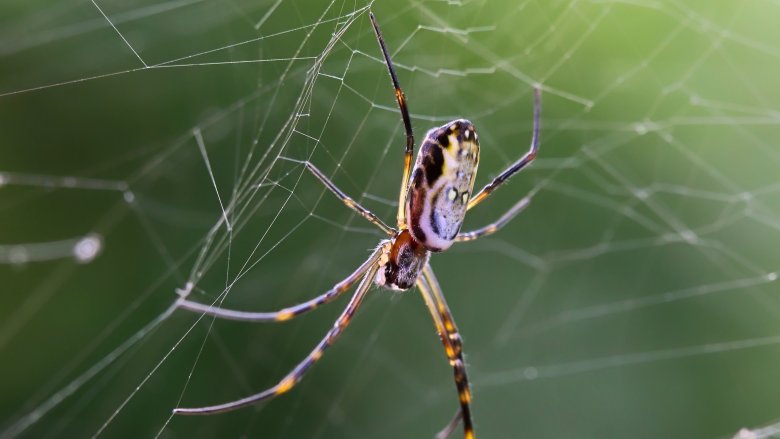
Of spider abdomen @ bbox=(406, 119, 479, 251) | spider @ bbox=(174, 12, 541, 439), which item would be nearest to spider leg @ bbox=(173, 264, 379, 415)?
spider @ bbox=(174, 12, 541, 439)

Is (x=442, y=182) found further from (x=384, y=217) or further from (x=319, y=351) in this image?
(x=384, y=217)

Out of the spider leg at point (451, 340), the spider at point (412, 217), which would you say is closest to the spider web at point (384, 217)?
the spider at point (412, 217)

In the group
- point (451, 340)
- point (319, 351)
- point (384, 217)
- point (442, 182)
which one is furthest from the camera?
point (384, 217)

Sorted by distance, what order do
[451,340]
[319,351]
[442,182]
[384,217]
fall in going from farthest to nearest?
1. [384,217]
2. [451,340]
3. [319,351]
4. [442,182]

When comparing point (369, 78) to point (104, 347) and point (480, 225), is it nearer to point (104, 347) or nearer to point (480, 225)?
point (480, 225)

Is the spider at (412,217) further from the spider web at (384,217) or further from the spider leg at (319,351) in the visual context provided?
the spider web at (384,217)

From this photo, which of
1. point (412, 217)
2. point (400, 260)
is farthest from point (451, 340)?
point (412, 217)
